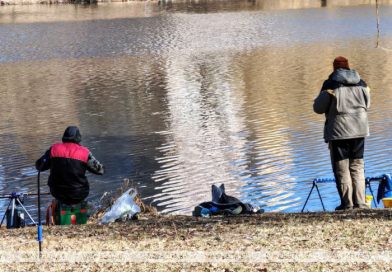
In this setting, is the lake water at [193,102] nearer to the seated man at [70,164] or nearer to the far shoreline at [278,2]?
the seated man at [70,164]

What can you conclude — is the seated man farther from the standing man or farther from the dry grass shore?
the standing man

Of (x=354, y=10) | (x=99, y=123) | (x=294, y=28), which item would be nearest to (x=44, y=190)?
(x=99, y=123)

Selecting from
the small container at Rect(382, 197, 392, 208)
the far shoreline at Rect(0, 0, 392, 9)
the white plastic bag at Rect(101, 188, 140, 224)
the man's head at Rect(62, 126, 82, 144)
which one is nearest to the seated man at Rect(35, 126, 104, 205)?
the man's head at Rect(62, 126, 82, 144)

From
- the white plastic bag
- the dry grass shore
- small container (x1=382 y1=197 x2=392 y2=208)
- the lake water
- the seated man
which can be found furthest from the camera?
the lake water

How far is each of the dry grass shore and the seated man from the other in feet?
2.98

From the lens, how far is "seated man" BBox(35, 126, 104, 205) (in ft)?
31.3

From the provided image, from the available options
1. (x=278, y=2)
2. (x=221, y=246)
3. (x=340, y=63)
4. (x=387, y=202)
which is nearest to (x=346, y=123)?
(x=340, y=63)

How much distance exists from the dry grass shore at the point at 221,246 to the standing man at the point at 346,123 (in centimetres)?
81

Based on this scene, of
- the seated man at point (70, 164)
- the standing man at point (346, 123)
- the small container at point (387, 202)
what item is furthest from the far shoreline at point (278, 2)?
the seated man at point (70, 164)

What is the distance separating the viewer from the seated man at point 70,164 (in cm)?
953

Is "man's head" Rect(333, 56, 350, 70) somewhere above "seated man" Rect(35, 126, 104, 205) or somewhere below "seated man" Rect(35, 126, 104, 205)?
above

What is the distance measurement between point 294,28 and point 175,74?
17807 mm

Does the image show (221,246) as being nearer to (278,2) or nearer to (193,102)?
(193,102)

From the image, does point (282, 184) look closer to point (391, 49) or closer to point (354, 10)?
point (391, 49)
